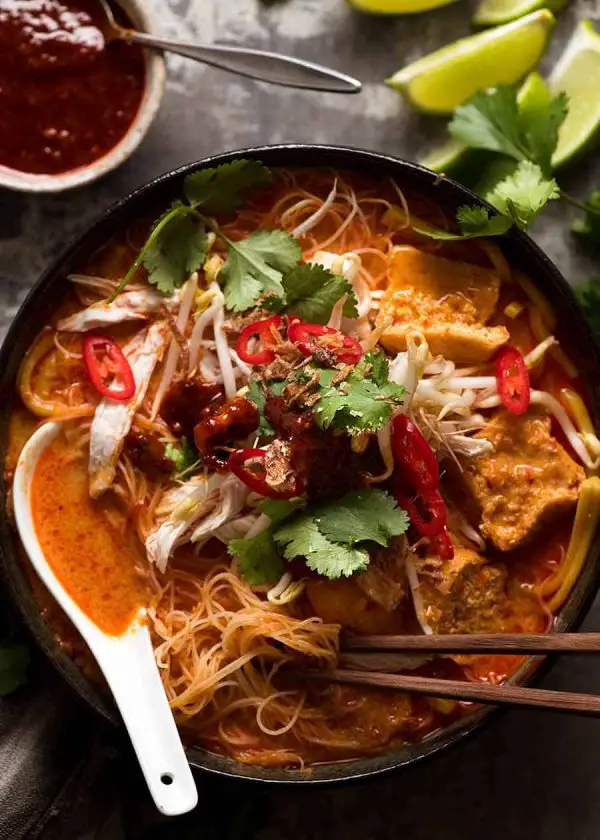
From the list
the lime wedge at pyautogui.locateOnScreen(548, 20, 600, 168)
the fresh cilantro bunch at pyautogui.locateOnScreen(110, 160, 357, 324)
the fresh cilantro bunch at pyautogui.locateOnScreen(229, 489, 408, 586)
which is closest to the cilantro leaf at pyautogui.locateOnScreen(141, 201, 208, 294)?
the fresh cilantro bunch at pyautogui.locateOnScreen(110, 160, 357, 324)

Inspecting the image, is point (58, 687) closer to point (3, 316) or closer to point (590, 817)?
point (3, 316)

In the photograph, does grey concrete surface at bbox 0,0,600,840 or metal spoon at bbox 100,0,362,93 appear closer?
metal spoon at bbox 100,0,362,93

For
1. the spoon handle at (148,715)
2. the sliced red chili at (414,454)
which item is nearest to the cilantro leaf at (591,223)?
the sliced red chili at (414,454)

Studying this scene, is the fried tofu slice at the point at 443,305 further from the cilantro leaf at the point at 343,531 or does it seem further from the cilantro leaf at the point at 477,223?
the cilantro leaf at the point at 343,531

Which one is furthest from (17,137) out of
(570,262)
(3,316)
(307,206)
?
(570,262)

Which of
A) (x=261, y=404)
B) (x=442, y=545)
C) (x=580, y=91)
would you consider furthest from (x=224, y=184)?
(x=580, y=91)

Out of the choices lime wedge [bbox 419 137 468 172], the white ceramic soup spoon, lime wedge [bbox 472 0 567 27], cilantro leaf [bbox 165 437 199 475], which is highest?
lime wedge [bbox 472 0 567 27]

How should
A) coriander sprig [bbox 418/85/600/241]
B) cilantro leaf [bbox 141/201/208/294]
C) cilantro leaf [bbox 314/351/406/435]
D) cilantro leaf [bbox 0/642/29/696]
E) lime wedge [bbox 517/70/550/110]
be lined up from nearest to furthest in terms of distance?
cilantro leaf [bbox 314/351/406/435]
cilantro leaf [bbox 141/201/208/294]
coriander sprig [bbox 418/85/600/241]
cilantro leaf [bbox 0/642/29/696]
lime wedge [bbox 517/70/550/110]

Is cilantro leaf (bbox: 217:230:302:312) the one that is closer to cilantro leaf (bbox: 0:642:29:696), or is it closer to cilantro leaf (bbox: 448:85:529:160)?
cilantro leaf (bbox: 448:85:529:160)

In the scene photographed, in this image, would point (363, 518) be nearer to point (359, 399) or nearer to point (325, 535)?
point (325, 535)
